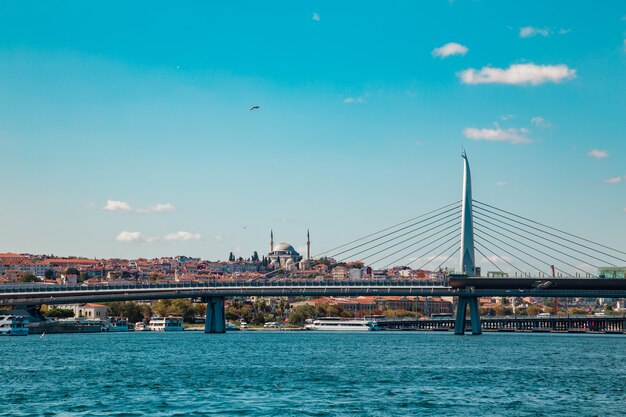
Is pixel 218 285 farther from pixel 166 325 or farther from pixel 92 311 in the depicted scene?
pixel 92 311

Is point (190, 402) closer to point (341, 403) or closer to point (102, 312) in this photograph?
point (341, 403)

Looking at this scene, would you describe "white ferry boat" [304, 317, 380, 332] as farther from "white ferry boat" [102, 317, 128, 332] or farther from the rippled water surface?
the rippled water surface

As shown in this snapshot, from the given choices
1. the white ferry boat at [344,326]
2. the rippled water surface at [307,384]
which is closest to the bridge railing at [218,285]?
the white ferry boat at [344,326]

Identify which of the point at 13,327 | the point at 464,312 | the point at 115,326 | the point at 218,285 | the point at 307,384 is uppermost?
the point at 218,285

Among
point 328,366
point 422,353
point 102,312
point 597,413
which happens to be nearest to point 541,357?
point 422,353

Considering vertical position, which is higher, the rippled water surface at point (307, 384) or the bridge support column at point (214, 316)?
the bridge support column at point (214, 316)

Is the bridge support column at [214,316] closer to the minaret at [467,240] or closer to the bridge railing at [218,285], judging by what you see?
the bridge railing at [218,285]

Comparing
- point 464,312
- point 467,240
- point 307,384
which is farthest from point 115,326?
point 307,384
